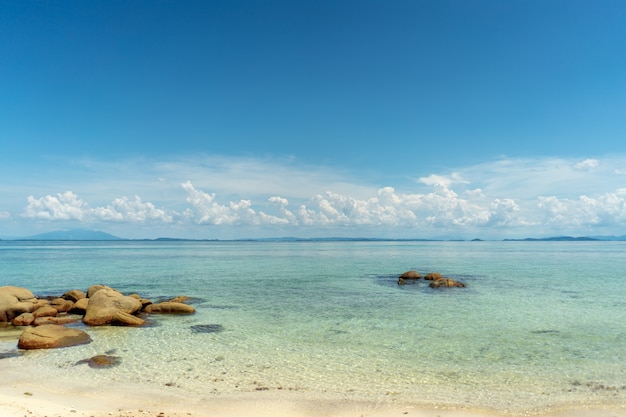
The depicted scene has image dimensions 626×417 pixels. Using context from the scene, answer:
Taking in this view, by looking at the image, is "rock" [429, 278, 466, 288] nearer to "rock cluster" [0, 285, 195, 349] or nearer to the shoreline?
"rock cluster" [0, 285, 195, 349]

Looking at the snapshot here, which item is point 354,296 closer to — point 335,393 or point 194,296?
point 194,296

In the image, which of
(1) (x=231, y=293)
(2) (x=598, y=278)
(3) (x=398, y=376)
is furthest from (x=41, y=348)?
(2) (x=598, y=278)

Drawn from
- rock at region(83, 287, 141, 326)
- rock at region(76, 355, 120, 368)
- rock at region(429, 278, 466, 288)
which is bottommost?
rock at region(429, 278, 466, 288)

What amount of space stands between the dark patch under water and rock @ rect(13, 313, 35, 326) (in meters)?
8.88

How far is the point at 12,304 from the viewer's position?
22922mm

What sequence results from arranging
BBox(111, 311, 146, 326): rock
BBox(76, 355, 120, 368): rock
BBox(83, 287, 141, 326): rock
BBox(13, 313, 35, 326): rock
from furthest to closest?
BBox(13, 313, 35, 326): rock
BBox(83, 287, 141, 326): rock
BBox(111, 311, 146, 326): rock
BBox(76, 355, 120, 368): rock

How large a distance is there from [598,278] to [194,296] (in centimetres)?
4183

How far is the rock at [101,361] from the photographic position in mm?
14740

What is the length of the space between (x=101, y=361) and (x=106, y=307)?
8.02 m

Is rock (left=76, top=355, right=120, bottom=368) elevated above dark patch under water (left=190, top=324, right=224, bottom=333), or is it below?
above

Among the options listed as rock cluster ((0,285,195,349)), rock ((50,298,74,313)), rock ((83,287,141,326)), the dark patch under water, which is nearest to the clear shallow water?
the dark patch under water

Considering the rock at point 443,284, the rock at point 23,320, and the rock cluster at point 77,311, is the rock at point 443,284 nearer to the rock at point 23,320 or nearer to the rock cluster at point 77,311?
the rock cluster at point 77,311

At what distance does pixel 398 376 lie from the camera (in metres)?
13.6

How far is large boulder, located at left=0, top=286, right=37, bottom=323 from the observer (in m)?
22.5
